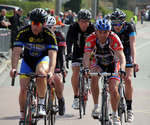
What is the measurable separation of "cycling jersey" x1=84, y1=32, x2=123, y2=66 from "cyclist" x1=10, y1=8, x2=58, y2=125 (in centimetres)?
66

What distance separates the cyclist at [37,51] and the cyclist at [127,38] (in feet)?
5.37

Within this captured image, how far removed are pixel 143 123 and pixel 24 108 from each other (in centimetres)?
254

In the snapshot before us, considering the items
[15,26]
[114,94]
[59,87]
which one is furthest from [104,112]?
[15,26]

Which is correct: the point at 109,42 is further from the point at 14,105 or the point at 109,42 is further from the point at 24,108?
the point at 14,105

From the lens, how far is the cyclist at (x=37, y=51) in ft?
20.4

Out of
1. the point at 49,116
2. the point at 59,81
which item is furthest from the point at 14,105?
the point at 49,116

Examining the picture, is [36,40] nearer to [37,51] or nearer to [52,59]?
[37,51]

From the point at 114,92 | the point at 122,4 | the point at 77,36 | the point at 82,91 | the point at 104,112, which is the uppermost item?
the point at 122,4

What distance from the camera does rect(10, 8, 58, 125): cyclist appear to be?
6223 mm

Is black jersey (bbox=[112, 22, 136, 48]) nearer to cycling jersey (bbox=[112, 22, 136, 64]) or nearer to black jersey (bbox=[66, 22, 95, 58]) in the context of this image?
cycling jersey (bbox=[112, 22, 136, 64])

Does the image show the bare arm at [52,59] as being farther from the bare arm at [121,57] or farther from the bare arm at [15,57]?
the bare arm at [121,57]

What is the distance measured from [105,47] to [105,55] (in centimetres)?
14

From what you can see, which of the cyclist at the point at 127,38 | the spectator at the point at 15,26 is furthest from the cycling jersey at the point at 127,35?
the spectator at the point at 15,26

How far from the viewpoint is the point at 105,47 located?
6820mm
